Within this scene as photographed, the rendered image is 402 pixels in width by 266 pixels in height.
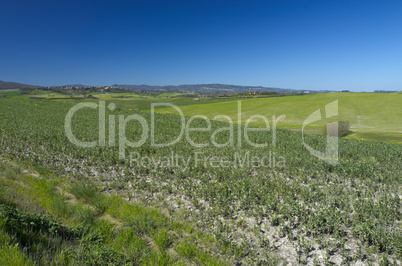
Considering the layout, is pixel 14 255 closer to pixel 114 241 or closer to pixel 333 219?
pixel 114 241

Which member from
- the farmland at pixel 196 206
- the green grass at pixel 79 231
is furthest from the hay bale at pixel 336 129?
the green grass at pixel 79 231

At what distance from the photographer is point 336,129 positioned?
30.7 meters

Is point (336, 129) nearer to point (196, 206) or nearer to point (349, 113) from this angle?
point (349, 113)

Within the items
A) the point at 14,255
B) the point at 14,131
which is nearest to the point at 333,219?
the point at 14,255

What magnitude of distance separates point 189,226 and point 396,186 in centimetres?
811

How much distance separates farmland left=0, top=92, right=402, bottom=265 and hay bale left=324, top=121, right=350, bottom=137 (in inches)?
784

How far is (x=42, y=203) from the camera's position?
5.91 metres

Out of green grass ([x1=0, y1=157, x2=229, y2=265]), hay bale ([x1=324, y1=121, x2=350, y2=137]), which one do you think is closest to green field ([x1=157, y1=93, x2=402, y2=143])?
hay bale ([x1=324, y1=121, x2=350, y2=137])

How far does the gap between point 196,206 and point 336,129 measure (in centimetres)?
3207

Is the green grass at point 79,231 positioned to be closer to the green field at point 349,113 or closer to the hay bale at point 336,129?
the hay bale at point 336,129

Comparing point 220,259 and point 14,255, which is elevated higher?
point 14,255

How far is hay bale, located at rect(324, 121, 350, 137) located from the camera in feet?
100

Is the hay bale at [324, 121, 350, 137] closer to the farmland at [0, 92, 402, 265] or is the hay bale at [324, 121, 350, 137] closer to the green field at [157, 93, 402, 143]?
the green field at [157, 93, 402, 143]

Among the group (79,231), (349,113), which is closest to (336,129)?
(349,113)
